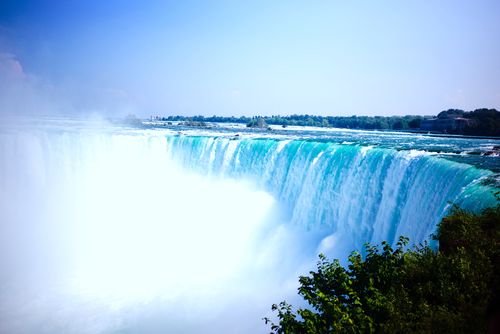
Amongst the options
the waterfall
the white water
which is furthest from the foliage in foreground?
the white water

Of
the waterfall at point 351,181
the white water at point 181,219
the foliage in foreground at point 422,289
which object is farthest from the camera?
the white water at point 181,219

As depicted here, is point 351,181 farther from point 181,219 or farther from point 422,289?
point 422,289

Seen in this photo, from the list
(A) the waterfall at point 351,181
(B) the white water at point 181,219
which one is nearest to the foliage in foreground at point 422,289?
(A) the waterfall at point 351,181

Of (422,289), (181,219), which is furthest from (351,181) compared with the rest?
(422,289)

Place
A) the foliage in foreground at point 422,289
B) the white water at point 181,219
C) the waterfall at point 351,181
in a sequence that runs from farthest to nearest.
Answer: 1. the white water at point 181,219
2. the waterfall at point 351,181
3. the foliage in foreground at point 422,289

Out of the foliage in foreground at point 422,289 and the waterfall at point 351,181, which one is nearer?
the foliage in foreground at point 422,289

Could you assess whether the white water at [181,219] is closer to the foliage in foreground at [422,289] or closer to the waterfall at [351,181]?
the waterfall at [351,181]

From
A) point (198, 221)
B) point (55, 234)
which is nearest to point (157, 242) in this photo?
point (198, 221)

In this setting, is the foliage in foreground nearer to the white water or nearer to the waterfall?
the waterfall
